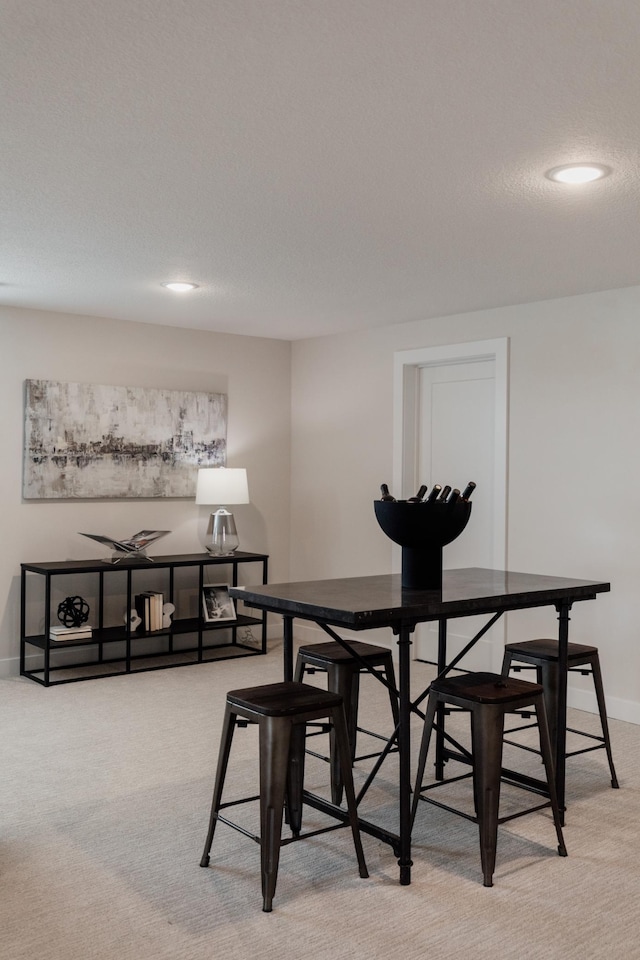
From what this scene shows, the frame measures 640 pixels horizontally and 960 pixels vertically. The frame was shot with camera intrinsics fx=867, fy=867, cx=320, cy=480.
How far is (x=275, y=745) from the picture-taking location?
2.65 metres

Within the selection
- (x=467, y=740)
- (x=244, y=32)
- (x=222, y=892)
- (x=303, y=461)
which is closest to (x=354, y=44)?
(x=244, y=32)

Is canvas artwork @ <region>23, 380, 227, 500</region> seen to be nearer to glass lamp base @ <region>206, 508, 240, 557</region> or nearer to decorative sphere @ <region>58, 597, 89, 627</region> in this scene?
glass lamp base @ <region>206, 508, 240, 557</region>

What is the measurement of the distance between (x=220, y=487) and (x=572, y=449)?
243 cm

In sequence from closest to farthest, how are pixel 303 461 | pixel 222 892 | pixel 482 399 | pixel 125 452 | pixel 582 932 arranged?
pixel 582 932 < pixel 222 892 < pixel 482 399 < pixel 125 452 < pixel 303 461

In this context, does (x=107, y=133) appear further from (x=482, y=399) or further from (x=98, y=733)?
(x=482, y=399)

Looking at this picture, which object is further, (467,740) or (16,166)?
(467,740)

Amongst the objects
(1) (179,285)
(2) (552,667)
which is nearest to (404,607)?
(2) (552,667)

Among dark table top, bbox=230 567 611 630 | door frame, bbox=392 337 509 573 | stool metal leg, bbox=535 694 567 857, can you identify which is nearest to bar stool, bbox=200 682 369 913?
dark table top, bbox=230 567 611 630

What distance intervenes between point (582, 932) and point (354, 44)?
2.47 meters

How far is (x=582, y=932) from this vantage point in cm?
249

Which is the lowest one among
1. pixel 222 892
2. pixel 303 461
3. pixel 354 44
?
pixel 222 892

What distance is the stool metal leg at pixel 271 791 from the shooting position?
2594mm

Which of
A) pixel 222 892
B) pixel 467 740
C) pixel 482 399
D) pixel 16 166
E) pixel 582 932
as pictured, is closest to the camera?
pixel 582 932

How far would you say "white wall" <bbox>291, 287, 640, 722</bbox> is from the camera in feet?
15.4
